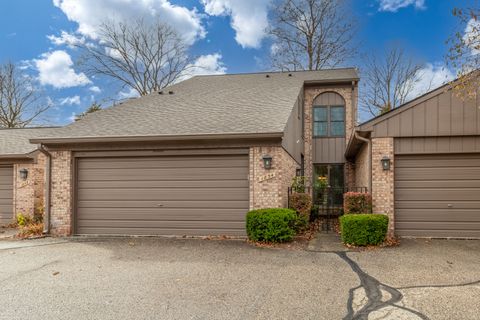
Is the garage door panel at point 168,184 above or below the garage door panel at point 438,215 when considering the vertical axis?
above

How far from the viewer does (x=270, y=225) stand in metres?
7.39

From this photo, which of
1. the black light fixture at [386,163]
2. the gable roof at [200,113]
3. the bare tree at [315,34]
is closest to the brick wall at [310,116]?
the gable roof at [200,113]

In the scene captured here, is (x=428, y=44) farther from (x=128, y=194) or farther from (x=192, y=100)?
(x=128, y=194)

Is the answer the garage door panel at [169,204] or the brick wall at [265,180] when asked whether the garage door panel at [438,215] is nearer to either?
the brick wall at [265,180]

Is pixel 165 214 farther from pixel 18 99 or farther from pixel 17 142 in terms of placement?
pixel 18 99

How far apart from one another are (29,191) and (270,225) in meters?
9.06

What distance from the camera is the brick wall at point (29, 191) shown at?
11328 millimetres

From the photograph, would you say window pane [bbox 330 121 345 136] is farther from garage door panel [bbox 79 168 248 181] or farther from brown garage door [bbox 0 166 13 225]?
brown garage door [bbox 0 166 13 225]

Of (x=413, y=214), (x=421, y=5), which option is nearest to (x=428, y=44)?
(x=421, y=5)

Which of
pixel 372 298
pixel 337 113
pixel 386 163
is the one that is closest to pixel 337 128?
pixel 337 113

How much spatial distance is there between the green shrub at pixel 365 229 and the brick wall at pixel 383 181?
0.71 metres

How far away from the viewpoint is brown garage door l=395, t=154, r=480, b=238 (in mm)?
7914

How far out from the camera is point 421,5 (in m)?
16.7

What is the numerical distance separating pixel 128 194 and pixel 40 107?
2565cm
